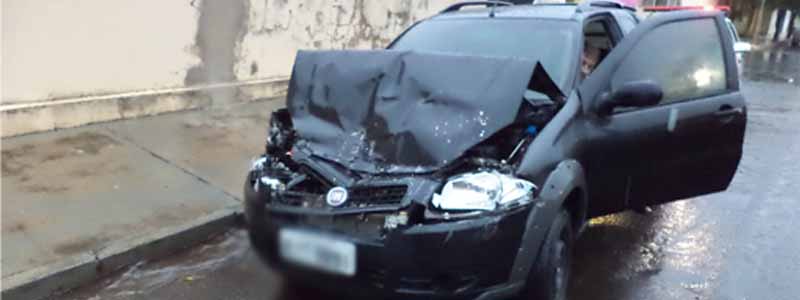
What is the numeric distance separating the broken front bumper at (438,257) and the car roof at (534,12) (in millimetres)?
1801

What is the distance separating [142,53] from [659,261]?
494 cm

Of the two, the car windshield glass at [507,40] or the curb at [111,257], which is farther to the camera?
the car windshield glass at [507,40]

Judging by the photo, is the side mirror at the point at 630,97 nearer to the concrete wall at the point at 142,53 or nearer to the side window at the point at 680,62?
the side window at the point at 680,62

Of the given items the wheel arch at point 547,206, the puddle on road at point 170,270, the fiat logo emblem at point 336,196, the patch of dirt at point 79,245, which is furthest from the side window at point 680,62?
the patch of dirt at point 79,245

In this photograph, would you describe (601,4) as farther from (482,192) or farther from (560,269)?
(482,192)

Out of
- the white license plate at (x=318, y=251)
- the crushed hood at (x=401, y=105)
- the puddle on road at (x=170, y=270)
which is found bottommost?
the puddle on road at (x=170, y=270)

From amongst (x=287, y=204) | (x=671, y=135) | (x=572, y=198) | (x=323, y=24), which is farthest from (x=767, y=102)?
(x=287, y=204)

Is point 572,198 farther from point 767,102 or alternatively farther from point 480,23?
point 767,102

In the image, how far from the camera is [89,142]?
5512mm

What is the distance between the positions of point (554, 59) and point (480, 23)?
2.37 feet

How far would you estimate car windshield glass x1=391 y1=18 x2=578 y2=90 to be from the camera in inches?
150

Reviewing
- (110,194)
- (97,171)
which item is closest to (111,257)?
(110,194)

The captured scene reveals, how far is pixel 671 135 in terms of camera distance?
400 cm

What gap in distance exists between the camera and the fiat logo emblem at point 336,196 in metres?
2.80
